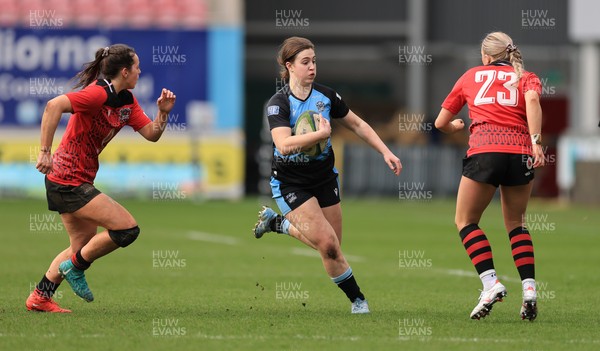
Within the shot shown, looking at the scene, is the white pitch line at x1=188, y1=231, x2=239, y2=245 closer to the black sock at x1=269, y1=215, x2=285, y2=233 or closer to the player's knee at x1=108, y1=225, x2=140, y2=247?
the black sock at x1=269, y1=215, x2=285, y2=233

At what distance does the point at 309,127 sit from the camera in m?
9.57

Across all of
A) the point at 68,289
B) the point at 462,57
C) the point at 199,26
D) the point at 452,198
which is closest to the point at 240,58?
the point at 199,26

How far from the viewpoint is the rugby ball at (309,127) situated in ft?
31.3

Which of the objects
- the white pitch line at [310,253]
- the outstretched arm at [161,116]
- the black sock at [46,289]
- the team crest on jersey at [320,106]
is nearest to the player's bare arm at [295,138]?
the team crest on jersey at [320,106]

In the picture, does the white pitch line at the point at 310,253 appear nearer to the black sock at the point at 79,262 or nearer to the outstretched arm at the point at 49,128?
the black sock at the point at 79,262

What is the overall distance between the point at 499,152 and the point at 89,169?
10.5 feet

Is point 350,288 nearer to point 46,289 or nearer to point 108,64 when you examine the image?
point 46,289

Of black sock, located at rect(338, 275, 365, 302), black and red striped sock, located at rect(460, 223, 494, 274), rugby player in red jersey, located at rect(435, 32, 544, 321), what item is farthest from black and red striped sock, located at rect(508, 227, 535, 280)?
black sock, located at rect(338, 275, 365, 302)

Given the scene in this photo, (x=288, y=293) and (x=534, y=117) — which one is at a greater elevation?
(x=534, y=117)

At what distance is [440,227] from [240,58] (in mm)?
12908

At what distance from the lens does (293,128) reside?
9.59 meters

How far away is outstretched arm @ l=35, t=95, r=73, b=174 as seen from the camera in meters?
9.24

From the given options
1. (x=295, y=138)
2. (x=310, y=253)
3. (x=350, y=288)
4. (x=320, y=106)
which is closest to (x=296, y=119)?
(x=320, y=106)

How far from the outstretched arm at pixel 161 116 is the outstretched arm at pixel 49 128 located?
0.75 meters
